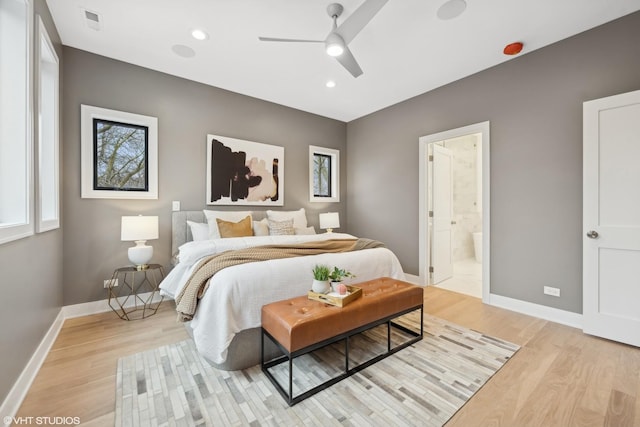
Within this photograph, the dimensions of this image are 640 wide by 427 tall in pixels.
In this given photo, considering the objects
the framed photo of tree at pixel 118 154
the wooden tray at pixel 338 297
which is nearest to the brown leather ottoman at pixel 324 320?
the wooden tray at pixel 338 297

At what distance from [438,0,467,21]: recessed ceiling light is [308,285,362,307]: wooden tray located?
248 centimetres

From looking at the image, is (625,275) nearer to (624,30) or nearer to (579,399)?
(579,399)

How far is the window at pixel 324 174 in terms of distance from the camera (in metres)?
4.82

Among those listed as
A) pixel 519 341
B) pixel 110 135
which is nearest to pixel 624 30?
pixel 519 341

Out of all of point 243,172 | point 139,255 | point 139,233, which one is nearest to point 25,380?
point 139,255

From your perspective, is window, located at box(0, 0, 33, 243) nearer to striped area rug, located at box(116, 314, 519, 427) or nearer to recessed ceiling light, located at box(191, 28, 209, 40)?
recessed ceiling light, located at box(191, 28, 209, 40)

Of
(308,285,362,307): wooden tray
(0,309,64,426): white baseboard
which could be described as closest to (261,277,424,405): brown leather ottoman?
(308,285,362,307): wooden tray

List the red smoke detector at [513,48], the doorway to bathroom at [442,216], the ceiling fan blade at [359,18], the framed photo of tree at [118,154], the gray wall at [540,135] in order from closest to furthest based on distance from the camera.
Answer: the ceiling fan blade at [359,18] < the gray wall at [540,135] < the red smoke detector at [513,48] < the framed photo of tree at [118,154] < the doorway to bathroom at [442,216]

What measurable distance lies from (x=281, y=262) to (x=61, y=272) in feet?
8.12

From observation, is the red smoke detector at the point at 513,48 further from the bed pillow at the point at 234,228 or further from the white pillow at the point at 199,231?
the white pillow at the point at 199,231

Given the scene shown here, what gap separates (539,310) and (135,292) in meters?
4.63

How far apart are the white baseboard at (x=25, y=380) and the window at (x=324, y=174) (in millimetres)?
3576

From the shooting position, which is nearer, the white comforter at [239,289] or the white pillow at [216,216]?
the white comforter at [239,289]

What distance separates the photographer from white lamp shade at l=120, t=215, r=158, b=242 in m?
2.76
